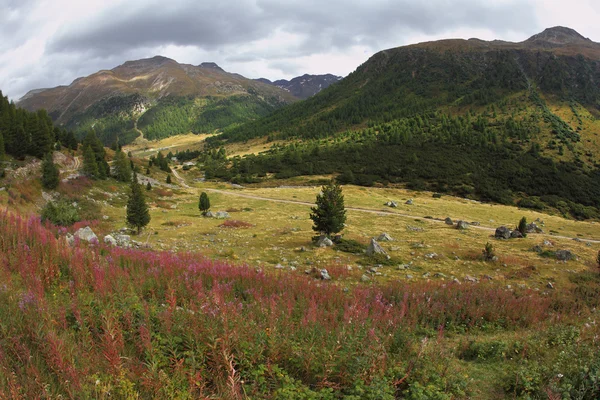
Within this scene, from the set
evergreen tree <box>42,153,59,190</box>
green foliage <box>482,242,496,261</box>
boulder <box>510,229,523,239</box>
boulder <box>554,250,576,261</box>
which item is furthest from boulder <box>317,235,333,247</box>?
evergreen tree <box>42,153,59,190</box>

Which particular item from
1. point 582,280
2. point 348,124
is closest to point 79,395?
point 582,280

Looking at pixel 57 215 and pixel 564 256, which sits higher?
pixel 57 215

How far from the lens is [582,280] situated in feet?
55.7

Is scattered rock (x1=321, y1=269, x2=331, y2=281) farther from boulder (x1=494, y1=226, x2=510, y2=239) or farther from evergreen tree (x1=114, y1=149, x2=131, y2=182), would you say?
evergreen tree (x1=114, y1=149, x2=131, y2=182)

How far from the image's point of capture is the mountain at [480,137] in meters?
78.8

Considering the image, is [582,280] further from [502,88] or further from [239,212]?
[502,88]

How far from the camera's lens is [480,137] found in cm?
10244

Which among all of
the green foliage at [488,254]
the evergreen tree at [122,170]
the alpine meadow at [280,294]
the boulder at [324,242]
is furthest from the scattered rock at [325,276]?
the evergreen tree at [122,170]

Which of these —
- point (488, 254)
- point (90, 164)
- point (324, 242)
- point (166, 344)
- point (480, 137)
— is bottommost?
point (488, 254)

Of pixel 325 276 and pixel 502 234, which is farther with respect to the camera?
pixel 502 234

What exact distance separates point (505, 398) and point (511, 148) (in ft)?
372

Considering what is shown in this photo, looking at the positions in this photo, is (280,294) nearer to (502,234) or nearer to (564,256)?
(564,256)

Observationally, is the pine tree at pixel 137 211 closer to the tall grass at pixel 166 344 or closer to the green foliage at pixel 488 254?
the tall grass at pixel 166 344

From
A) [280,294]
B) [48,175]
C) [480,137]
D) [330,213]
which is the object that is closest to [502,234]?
[330,213]
